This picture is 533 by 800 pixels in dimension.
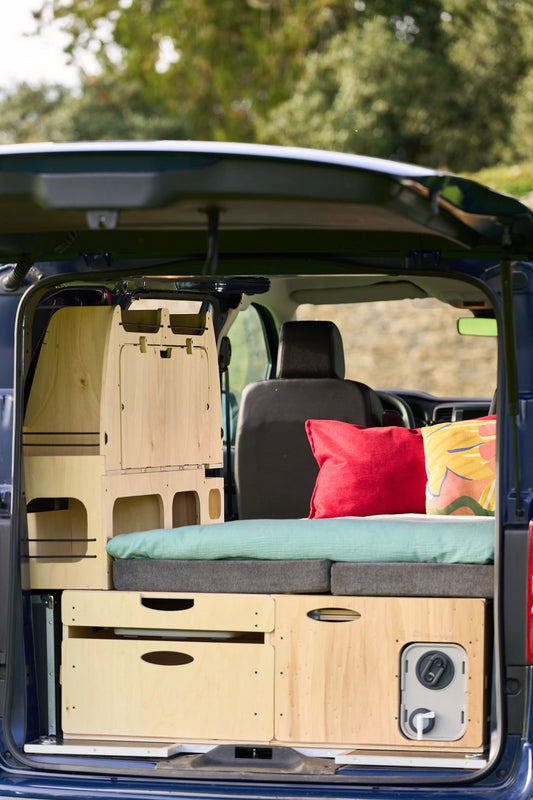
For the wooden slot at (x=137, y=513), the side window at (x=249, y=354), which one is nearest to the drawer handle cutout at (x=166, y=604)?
the wooden slot at (x=137, y=513)

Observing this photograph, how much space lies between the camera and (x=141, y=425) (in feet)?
12.9

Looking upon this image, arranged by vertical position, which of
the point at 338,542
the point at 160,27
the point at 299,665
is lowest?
the point at 299,665

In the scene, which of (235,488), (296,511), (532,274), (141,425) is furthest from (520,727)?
(235,488)

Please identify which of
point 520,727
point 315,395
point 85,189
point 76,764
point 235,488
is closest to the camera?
point 85,189

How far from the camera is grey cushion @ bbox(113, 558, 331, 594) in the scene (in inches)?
133

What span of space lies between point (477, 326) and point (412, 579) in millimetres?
2123

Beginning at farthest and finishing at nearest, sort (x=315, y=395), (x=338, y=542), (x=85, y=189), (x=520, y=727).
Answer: (x=315, y=395)
(x=338, y=542)
(x=520, y=727)
(x=85, y=189)

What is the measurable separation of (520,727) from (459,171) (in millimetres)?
23325

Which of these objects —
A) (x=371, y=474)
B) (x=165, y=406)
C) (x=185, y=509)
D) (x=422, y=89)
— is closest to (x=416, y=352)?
(x=422, y=89)

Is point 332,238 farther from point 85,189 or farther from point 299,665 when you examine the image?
point 299,665

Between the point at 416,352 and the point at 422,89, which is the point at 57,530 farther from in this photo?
the point at 422,89

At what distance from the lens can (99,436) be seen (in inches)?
142

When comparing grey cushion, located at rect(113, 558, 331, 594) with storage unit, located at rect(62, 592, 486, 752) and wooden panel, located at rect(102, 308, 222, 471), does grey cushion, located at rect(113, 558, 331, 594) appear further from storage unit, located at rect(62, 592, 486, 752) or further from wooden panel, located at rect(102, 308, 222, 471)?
wooden panel, located at rect(102, 308, 222, 471)

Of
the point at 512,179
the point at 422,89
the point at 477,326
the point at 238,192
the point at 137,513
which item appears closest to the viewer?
the point at 238,192
